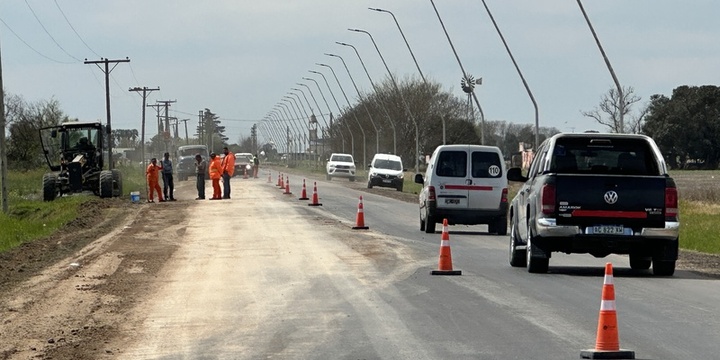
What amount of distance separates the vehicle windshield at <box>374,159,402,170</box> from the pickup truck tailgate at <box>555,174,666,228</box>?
1988 inches

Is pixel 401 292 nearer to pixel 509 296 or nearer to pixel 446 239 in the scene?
pixel 509 296

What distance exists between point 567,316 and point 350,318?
7.10 feet

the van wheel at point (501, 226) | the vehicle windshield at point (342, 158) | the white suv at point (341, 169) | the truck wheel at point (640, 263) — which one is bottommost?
the white suv at point (341, 169)

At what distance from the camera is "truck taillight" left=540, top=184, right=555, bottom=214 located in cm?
1856

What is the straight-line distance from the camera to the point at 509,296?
16281mm

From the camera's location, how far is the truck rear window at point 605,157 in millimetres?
19484

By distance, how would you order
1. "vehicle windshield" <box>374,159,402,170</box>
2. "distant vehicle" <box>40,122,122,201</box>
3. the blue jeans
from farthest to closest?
1. "vehicle windshield" <box>374,159,402,170</box>
2. "distant vehicle" <box>40,122,122,201</box>
3. the blue jeans

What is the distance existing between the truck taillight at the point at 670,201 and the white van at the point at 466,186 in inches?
472

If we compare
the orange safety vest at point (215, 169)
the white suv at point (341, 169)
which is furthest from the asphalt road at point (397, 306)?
the white suv at point (341, 169)

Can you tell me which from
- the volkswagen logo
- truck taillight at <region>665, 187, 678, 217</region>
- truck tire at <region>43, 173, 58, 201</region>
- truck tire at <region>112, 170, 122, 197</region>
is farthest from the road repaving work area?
truck tire at <region>112, 170, 122, 197</region>

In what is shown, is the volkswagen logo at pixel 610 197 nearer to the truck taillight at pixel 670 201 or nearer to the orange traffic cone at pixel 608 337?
the truck taillight at pixel 670 201

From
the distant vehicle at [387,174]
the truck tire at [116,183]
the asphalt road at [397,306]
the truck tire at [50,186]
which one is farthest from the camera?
the distant vehicle at [387,174]

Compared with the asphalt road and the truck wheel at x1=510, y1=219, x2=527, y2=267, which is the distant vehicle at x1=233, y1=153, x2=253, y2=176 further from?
the truck wheel at x1=510, y1=219, x2=527, y2=267

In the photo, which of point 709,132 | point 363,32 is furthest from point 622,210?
point 709,132
